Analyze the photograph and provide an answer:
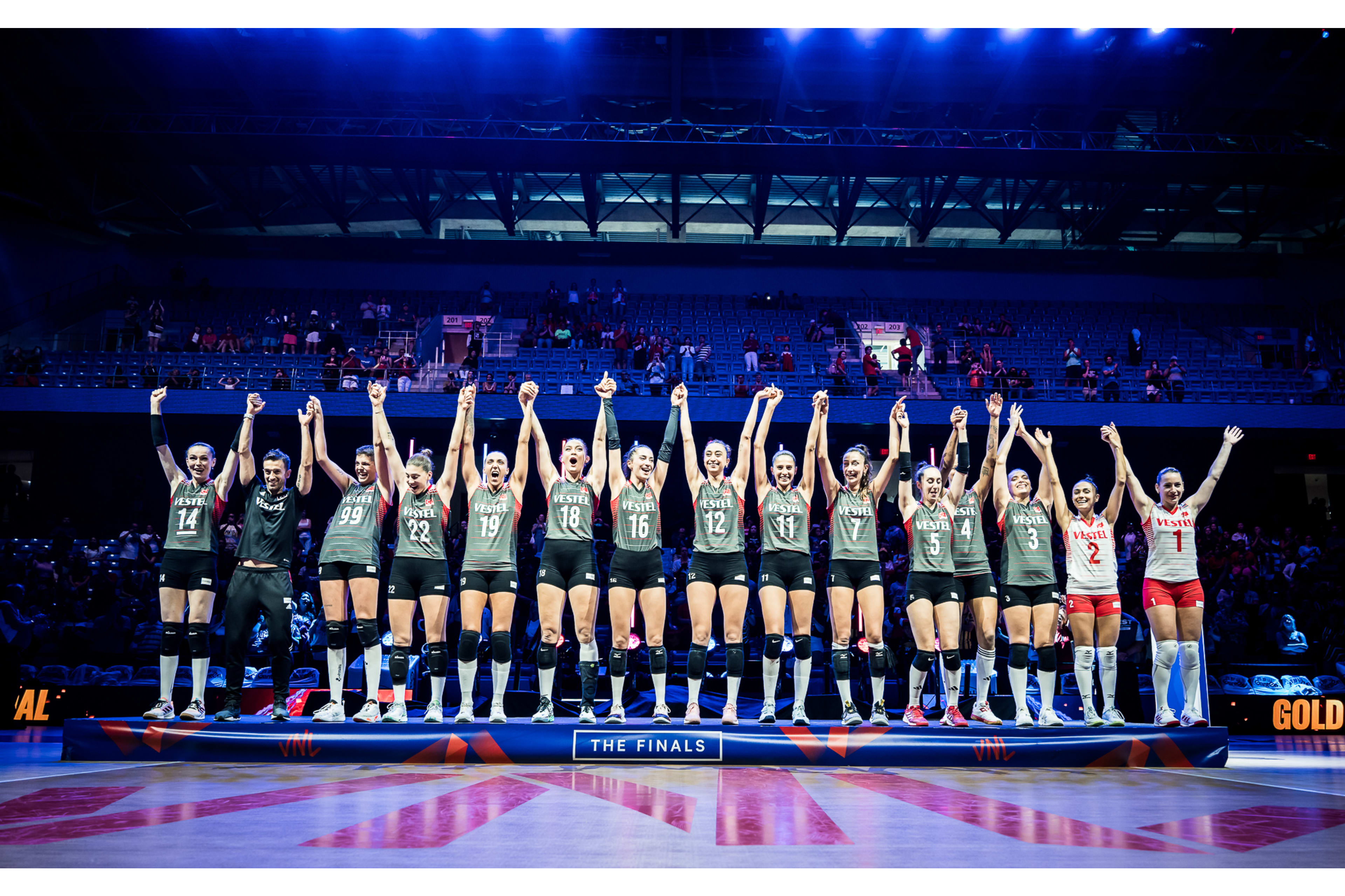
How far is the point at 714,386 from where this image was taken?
73.3 feet

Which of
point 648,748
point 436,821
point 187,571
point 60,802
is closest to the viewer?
point 436,821

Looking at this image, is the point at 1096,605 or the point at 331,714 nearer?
the point at 331,714

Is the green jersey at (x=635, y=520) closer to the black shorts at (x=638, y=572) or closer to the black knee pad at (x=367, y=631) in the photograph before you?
the black shorts at (x=638, y=572)

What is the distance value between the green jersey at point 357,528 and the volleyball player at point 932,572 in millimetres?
4474

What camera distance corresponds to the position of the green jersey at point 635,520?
8.05 meters

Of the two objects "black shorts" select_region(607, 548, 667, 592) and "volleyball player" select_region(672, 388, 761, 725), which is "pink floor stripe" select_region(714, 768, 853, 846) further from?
"black shorts" select_region(607, 548, 667, 592)

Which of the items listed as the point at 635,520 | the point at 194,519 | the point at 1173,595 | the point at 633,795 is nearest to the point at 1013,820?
the point at 633,795

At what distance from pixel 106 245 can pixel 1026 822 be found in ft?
101

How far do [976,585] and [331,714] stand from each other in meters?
5.80

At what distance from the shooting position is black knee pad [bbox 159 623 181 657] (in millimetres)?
8062

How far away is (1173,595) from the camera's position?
8.62 meters

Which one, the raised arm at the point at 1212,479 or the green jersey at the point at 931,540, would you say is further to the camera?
the raised arm at the point at 1212,479

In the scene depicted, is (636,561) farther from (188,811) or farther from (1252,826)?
(1252,826)

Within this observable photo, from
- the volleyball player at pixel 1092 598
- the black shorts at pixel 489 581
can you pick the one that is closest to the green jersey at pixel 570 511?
the black shorts at pixel 489 581
